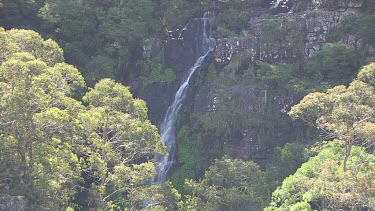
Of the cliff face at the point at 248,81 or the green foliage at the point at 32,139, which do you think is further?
the cliff face at the point at 248,81

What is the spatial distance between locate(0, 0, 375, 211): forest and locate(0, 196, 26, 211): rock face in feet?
0.13

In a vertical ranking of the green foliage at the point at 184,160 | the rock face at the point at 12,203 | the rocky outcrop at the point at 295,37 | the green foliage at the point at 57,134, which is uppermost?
Result: the rocky outcrop at the point at 295,37

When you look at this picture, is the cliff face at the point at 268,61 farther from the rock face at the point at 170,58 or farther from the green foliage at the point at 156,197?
the green foliage at the point at 156,197

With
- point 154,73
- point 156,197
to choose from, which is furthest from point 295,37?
point 156,197

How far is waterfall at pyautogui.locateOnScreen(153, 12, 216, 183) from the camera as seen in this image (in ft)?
90.5

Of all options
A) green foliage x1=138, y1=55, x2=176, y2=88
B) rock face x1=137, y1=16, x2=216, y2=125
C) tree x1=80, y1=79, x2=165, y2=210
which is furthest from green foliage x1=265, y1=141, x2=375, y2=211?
green foliage x1=138, y1=55, x2=176, y2=88

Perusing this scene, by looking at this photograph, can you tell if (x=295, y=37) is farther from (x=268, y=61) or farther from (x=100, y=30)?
(x=100, y=30)

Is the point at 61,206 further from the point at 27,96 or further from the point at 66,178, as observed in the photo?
the point at 27,96

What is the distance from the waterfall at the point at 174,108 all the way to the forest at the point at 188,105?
0.06 m

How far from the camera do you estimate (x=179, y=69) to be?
30.0 meters

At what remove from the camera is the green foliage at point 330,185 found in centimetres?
1702

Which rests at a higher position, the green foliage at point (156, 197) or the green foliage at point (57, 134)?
the green foliage at point (57, 134)

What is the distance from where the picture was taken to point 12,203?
670 inches

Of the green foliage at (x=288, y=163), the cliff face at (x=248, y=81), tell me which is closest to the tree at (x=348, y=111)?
the green foliage at (x=288, y=163)
